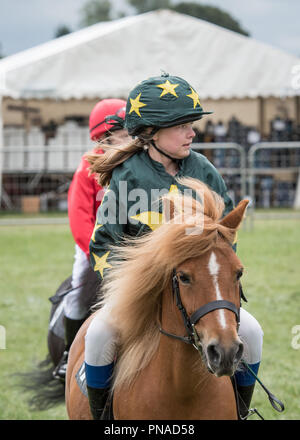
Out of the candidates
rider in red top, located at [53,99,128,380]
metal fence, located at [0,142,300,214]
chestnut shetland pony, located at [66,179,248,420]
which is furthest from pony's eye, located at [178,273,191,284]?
metal fence, located at [0,142,300,214]

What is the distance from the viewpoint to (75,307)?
4.34 meters

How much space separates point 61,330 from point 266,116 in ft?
53.9

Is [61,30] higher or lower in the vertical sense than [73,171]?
higher

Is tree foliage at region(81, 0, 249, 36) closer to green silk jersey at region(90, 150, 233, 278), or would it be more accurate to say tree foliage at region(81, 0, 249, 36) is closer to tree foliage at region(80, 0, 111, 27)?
tree foliage at region(80, 0, 111, 27)

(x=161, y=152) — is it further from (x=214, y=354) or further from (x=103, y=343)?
(x=214, y=354)

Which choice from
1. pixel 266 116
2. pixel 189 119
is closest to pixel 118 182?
pixel 189 119

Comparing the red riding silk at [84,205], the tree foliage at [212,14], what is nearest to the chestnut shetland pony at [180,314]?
the red riding silk at [84,205]

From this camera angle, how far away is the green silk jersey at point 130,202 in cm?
277

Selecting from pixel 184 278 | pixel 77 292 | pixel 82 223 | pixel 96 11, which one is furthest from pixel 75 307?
pixel 96 11

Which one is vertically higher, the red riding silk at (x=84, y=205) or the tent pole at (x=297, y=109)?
the tent pole at (x=297, y=109)

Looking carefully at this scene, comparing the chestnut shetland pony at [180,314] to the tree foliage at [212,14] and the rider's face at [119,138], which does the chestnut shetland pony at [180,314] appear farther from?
the tree foliage at [212,14]

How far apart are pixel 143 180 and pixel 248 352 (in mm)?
1013

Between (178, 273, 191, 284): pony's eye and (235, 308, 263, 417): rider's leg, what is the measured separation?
0.64 m

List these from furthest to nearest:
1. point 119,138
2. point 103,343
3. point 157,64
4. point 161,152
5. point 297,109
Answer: point 297,109
point 157,64
point 119,138
point 161,152
point 103,343
